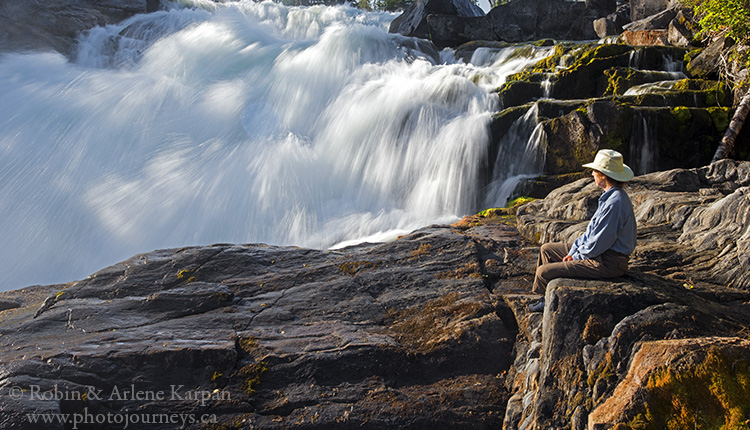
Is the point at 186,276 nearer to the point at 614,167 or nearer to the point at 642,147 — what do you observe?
the point at 614,167

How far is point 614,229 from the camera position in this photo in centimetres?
519

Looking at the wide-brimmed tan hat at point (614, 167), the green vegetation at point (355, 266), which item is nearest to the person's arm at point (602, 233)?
the wide-brimmed tan hat at point (614, 167)

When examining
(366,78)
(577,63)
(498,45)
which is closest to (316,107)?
(366,78)

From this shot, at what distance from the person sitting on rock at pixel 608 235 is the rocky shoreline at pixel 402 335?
0.22 metres

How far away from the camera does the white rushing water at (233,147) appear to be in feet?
50.4

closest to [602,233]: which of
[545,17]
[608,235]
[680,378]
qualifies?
[608,235]

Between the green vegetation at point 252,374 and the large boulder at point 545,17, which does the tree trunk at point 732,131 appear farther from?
the large boulder at point 545,17

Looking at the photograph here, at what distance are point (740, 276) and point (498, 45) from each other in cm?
2474

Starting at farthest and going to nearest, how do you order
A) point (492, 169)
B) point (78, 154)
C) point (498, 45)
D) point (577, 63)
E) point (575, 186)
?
point (498, 45)
point (78, 154)
point (577, 63)
point (492, 169)
point (575, 186)

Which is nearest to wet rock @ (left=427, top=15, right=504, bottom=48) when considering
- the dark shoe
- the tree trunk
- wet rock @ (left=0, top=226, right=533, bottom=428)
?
the tree trunk

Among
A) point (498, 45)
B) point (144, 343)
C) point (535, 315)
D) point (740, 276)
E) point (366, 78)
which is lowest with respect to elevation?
point (144, 343)

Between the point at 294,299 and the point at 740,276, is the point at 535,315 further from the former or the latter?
the point at 294,299

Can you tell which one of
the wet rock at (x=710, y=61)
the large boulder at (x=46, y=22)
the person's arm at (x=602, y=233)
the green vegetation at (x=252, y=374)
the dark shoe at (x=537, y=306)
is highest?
the large boulder at (x=46, y=22)

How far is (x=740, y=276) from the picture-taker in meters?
5.46
